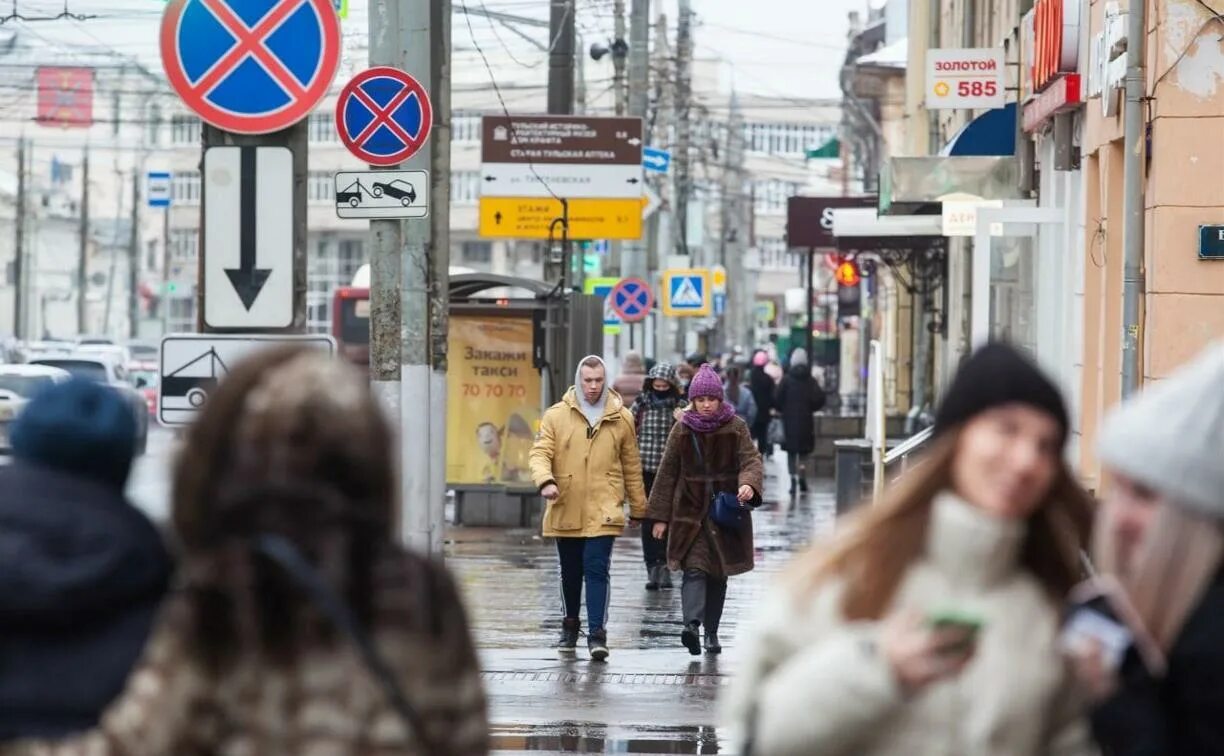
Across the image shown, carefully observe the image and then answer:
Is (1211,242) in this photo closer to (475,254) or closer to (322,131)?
(322,131)

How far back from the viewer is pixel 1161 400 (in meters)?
3.52

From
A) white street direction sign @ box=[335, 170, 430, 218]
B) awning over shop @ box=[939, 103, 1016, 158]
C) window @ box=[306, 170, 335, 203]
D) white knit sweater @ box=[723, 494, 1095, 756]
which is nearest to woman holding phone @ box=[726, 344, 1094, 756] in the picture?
white knit sweater @ box=[723, 494, 1095, 756]

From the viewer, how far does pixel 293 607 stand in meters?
3.28

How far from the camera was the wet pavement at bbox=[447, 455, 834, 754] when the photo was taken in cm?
1041

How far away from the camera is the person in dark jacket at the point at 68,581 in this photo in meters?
3.55

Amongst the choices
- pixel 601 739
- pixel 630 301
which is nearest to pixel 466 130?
pixel 630 301

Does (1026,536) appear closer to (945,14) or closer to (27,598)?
(27,598)

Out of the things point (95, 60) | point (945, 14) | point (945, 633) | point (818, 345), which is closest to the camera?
point (945, 633)

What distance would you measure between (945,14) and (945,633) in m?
32.9

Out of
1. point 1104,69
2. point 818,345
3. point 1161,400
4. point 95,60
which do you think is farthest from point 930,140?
point 95,60

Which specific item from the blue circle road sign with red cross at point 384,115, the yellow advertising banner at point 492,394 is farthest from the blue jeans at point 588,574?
the yellow advertising banner at point 492,394

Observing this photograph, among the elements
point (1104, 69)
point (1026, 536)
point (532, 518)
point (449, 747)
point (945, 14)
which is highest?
point (945, 14)

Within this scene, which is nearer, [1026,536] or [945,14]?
[1026,536]

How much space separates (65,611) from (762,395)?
104 ft
